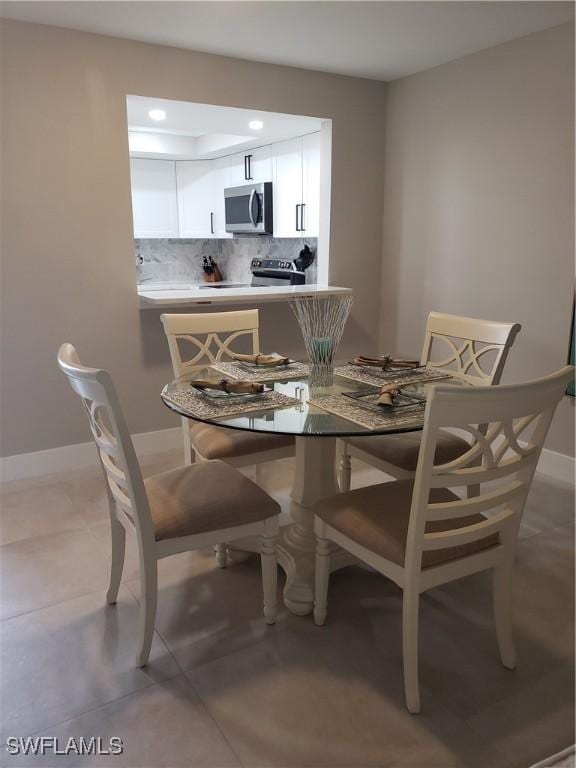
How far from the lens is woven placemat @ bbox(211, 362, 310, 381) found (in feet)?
7.34

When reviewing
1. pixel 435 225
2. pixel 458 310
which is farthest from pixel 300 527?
pixel 435 225

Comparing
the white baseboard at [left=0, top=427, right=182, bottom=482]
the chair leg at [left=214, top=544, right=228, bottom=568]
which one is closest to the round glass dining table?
the chair leg at [left=214, top=544, right=228, bottom=568]

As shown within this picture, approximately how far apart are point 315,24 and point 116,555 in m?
2.51

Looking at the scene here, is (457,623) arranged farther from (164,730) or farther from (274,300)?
(274,300)

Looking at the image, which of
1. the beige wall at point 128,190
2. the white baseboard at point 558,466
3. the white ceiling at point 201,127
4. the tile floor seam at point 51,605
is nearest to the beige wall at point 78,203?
the beige wall at point 128,190

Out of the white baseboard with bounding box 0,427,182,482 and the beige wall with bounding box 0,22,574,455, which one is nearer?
the beige wall with bounding box 0,22,574,455

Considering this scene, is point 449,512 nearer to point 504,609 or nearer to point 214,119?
point 504,609

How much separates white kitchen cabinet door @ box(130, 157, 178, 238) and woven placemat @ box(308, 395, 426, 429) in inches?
165

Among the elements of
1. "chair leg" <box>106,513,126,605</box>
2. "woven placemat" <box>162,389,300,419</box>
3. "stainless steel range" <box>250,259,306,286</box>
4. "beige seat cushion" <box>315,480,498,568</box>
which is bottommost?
"chair leg" <box>106,513,126,605</box>

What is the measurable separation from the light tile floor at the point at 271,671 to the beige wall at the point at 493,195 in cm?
131

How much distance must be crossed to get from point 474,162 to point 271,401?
2.25m

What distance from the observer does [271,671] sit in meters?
1.77

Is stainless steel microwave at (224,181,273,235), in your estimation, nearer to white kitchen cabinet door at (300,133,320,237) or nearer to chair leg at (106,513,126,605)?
white kitchen cabinet door at (300,133,320,237)

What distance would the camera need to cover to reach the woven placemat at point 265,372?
224 centimetres
